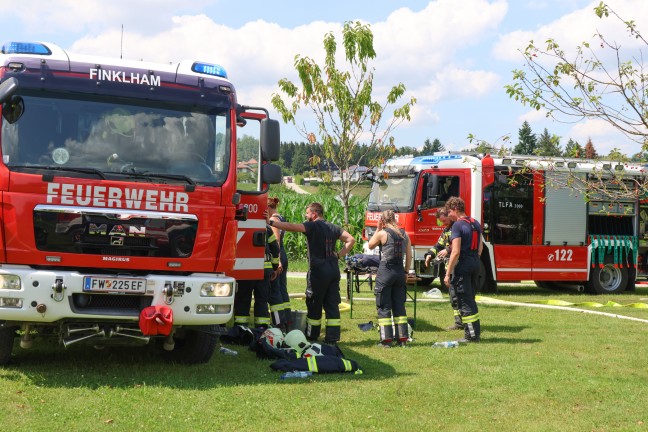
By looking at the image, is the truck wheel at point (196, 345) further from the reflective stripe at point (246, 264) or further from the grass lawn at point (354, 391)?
the reflective stripe at point (246, 264)

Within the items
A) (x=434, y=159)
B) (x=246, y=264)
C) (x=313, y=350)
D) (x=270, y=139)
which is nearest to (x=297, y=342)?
(x=313, y=350)

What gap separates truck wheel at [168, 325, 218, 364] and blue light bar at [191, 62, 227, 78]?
104 inches

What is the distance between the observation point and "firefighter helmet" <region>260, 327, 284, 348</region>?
986cm

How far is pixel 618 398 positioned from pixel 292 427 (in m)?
3.41

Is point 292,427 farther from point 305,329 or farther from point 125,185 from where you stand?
point 305,329

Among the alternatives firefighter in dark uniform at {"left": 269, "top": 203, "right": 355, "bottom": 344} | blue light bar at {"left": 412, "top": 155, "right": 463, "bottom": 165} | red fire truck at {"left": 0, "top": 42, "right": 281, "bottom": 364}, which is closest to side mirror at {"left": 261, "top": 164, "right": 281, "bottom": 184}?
red fire truck at {"left": 0, "top": 42, "right": 281, "bottom": 364}

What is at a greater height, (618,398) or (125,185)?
(125,185)

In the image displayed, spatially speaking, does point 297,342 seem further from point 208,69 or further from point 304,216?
point 304,216

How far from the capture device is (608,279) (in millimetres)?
20047

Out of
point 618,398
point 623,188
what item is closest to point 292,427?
point 618,398

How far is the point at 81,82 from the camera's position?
26.7 feet

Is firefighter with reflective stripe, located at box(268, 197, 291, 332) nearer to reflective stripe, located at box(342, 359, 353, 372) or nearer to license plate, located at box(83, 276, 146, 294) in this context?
reflective stripe, located at box(342, 359, 353, 372)

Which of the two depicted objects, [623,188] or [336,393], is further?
[623,188]

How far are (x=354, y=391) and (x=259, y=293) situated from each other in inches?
137
